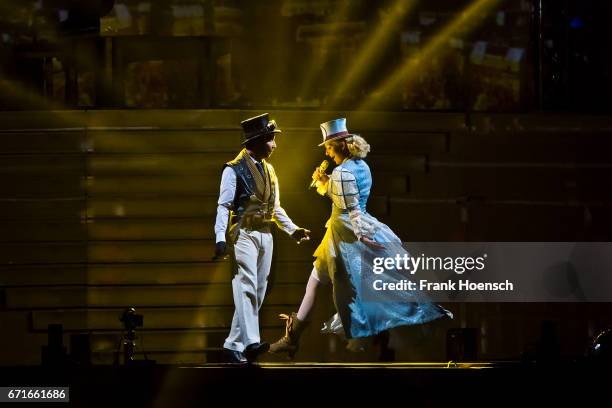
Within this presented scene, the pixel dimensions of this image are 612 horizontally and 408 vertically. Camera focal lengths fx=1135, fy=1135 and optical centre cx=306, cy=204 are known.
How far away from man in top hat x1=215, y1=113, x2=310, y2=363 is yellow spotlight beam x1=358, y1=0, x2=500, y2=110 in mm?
1660

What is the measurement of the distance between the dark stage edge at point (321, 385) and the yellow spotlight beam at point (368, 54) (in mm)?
3191

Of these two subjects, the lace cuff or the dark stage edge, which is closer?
the dark stage edge

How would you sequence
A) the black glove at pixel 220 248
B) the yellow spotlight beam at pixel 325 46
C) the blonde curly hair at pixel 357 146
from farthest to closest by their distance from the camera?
the yellow spotlight beam at pixel 325 46 < the blonde curly hair at pixel 357 146 < the black glove at pixel 220 248

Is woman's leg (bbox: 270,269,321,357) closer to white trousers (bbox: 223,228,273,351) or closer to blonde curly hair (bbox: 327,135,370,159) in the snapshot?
white trousers (bbox: 223,228,273,351)

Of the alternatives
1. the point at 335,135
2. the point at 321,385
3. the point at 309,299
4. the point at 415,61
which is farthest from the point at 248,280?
the point at 415,61

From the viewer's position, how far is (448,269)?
11.4 metres

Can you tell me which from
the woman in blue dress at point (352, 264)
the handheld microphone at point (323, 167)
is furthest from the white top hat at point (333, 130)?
the handheld microphone at point (323, 167)

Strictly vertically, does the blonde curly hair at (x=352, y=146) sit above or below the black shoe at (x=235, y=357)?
above

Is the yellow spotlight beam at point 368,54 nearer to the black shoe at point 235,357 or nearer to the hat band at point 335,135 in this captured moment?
the hat band at point 335,135

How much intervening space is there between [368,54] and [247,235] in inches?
97.4

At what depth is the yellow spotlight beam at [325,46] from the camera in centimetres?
1177

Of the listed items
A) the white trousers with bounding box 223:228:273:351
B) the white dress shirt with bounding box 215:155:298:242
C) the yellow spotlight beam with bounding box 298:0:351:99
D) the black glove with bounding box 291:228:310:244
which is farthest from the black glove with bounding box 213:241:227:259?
the yellow spotlight beam with bounding box 298:0:351:99

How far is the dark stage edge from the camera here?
9.81 metres

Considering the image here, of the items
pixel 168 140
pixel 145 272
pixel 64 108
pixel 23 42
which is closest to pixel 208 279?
pixel 145 272
